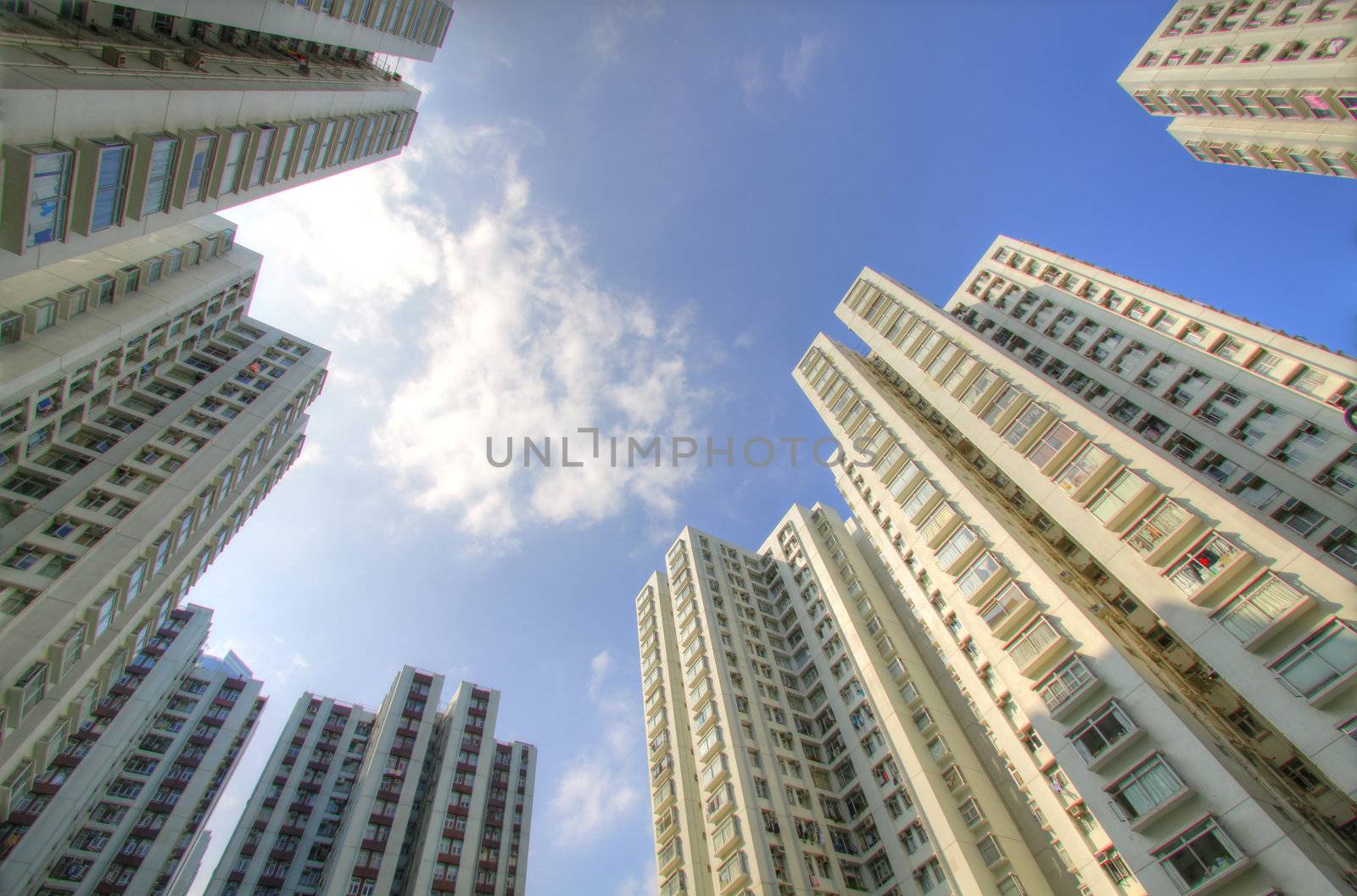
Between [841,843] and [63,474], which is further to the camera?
[841,843]

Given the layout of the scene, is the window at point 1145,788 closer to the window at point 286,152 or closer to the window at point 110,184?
the window at point 110,184

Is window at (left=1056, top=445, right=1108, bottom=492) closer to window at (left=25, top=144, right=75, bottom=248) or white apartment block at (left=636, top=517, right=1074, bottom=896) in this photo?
white apartment block at (left=636, top=517, right=1074, bottom=896)

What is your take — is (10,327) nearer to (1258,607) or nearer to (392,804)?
(392,804)

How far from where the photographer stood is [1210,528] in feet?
63.7

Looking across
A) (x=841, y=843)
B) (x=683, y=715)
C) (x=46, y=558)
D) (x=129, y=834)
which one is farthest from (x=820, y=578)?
(x=129, y=834)

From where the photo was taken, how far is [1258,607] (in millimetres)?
17625

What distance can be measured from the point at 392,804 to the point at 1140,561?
65.3 metres

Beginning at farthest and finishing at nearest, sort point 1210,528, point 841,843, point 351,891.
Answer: point 351,891, point 841,843, point 1210,528

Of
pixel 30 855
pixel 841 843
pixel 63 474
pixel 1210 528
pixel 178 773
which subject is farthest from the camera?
pixel 178 773

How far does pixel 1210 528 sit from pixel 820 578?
36.7 m

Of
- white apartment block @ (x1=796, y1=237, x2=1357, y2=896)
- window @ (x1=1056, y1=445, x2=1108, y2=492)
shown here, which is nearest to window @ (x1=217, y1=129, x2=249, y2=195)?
white apartment block @ (x1=796, y1=237, x2=1357, y2=896)

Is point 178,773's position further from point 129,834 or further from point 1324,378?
point 1324,378

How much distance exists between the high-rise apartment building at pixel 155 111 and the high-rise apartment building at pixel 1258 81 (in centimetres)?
6226

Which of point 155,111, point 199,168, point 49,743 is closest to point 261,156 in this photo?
point 199,168
